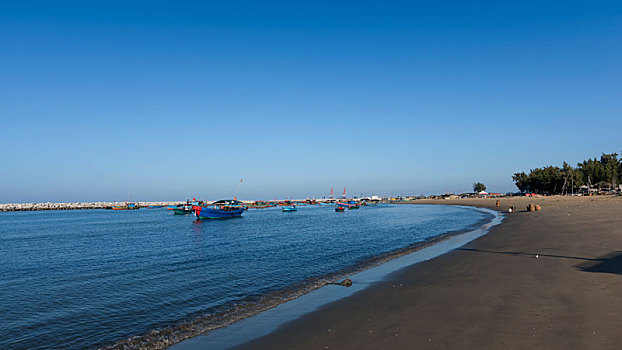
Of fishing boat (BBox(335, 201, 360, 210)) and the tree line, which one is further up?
the tree line

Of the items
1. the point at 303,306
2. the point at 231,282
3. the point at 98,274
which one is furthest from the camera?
the point at 98,274

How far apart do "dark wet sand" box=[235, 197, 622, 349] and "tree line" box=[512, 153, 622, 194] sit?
114908 mm

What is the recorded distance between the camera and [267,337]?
27.9 feet

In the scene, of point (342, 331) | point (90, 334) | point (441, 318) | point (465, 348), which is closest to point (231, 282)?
point (90, 334)

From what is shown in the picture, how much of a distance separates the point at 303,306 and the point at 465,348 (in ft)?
18.5

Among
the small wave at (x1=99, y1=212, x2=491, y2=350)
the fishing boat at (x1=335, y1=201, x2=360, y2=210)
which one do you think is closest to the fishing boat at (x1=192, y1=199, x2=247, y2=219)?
the fishing boat at (x1=335, y1=201, x2=360, y2=210)

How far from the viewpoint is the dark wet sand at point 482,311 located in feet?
22.6

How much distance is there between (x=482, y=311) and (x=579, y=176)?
425ft

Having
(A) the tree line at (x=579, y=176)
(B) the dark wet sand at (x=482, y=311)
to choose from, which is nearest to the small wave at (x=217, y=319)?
(B) the dark wet sand at (x=482, y=311)

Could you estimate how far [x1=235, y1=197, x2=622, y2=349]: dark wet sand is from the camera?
6.89m

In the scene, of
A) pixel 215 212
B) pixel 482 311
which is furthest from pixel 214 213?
pixel 482 311

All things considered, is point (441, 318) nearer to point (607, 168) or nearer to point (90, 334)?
point (90, 334)

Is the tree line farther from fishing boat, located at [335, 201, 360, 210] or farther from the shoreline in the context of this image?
the shoreline

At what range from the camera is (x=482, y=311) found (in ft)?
28.3
